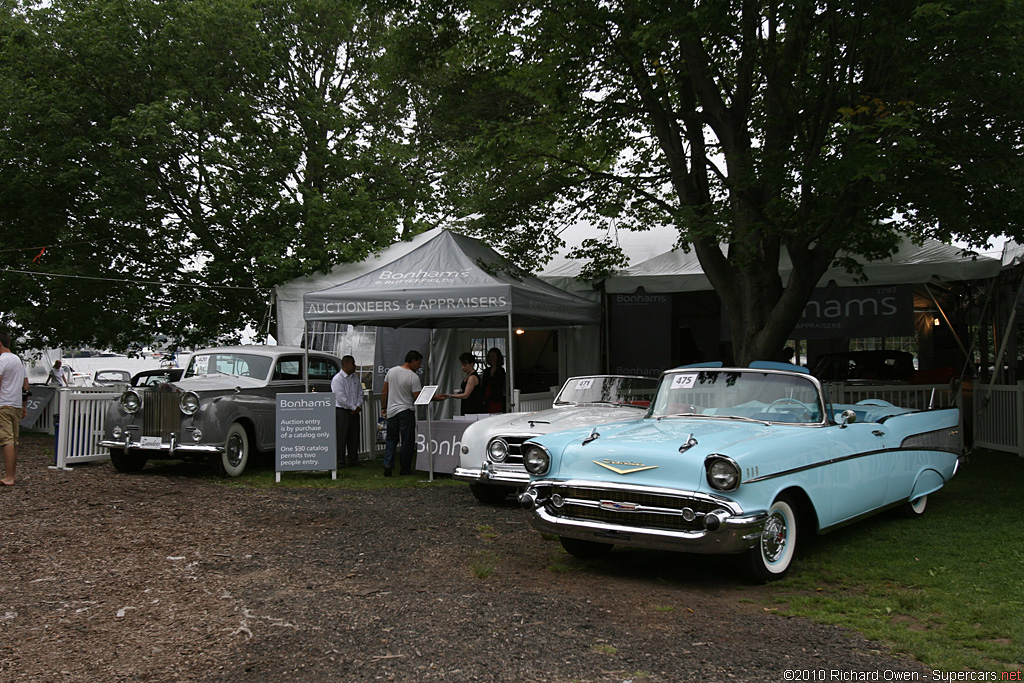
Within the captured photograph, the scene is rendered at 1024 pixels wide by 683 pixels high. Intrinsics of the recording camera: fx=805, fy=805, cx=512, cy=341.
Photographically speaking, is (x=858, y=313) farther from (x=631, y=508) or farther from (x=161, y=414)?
(x=161, y=414)

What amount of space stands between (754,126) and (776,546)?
25.1ft

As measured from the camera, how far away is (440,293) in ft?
36.5

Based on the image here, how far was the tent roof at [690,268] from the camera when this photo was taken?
12312mm

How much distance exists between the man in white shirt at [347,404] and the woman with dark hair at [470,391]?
1.44 m

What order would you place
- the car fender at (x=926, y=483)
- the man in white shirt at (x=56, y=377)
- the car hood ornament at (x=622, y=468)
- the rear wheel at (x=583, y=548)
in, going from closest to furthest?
the car hood ornament at (x=622, y=468) → the rear wheel at (x=583, y=548) → the car fender at (x=926, y=483) → the man in white shirt at (x=56, y=377)

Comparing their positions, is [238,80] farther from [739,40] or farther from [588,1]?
[739,40]

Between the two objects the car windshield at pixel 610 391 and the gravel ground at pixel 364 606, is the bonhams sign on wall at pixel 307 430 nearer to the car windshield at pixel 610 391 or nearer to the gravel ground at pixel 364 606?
the gravel ground at pixel 364 606

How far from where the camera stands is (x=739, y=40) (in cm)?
980

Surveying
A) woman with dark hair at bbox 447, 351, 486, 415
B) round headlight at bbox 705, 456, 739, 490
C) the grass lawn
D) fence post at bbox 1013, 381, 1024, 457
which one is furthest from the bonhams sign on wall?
fence post at bbox 1013, 381, 1024, 457

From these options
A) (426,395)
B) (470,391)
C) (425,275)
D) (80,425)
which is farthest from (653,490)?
(80,425)

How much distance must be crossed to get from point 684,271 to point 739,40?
4.56 m

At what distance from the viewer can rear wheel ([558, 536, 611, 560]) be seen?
6.17 meters

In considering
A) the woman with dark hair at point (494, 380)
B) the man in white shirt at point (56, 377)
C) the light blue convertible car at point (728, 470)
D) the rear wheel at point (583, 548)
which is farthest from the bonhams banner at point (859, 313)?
the man in white shirt at point (56, 377)

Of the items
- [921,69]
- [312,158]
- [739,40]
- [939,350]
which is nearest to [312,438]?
[739,40]
